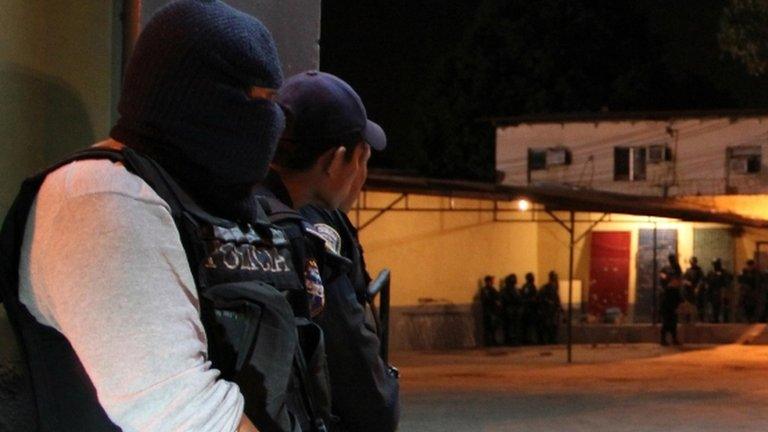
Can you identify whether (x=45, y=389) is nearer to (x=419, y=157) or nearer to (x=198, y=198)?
(x=198, y=198)

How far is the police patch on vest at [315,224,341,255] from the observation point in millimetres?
2551

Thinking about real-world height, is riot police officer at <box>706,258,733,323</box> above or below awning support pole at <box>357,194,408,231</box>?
below

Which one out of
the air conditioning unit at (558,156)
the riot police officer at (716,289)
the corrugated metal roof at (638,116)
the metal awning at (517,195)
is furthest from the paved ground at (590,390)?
the air conditioning unit at (558,156)

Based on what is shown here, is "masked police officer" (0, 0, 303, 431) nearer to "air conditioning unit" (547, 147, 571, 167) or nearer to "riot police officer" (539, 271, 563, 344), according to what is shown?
"riot police officer" (539, 271, 563, 344)

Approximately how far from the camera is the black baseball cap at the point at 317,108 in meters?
2.69

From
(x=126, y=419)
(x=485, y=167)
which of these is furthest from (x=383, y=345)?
(x=485, y=167)

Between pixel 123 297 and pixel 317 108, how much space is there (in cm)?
133

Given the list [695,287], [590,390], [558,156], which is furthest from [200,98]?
[558,156]

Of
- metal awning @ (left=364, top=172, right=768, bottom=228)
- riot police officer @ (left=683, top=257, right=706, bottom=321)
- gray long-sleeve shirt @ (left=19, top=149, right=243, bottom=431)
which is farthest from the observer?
riot police officer @ (left=683, top=257, right=706, bottom=321)

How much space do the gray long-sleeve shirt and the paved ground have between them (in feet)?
32.7

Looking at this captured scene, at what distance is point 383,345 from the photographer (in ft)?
8.84

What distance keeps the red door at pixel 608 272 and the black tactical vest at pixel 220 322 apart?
89.1 feet

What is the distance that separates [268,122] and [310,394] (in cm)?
44

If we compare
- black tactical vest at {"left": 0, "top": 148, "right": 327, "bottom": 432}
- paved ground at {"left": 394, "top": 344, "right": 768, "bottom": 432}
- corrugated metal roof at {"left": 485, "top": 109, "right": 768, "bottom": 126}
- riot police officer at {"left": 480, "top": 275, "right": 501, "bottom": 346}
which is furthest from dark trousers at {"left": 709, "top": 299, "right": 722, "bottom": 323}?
black tactical vest at {"left": 0, "top": 148, "right": 327, "bottom": 432}
